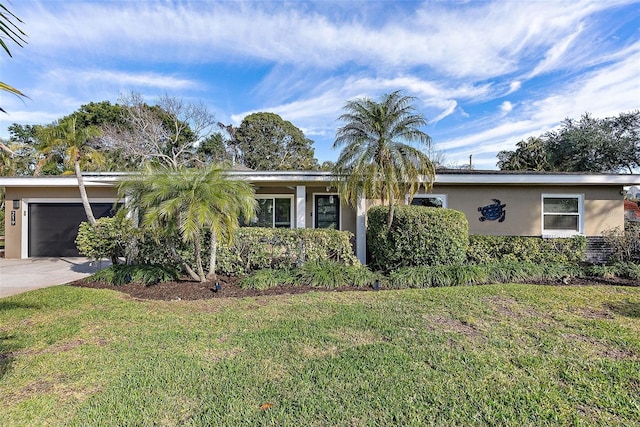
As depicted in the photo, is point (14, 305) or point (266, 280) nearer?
point (14, 305)

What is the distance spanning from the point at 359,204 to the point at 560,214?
7.06 metres

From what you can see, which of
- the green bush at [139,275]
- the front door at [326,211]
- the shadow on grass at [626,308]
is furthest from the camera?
the front door at [326,211]

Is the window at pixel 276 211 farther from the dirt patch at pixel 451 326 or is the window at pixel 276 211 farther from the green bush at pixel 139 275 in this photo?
the dirt patch at pixel 451 326

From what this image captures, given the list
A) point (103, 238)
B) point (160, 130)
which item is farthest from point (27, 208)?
point (160, 130)

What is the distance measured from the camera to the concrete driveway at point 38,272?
7305 mm

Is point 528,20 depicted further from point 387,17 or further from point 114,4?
point 114,4

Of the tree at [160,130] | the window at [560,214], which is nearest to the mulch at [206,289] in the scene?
the window at [560,214]

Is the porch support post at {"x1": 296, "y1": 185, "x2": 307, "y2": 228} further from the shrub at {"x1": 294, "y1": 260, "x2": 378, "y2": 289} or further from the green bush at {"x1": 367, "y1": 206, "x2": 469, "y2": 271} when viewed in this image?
the green bush at {"x1": 367, "y1": 206, "x2": 469, "y2": 271}

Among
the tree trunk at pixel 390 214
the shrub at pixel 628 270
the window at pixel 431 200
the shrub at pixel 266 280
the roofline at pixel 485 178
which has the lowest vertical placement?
the shrub at pixel 266 280

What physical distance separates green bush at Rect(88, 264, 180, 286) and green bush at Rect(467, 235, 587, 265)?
744cm

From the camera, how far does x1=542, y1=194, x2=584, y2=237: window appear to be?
10508 millimetres

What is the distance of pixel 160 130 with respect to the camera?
77.8 feet

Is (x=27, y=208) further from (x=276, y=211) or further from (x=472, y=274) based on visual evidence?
(x=472, y=274)

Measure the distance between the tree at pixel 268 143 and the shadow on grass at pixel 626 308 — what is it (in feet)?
89.6
